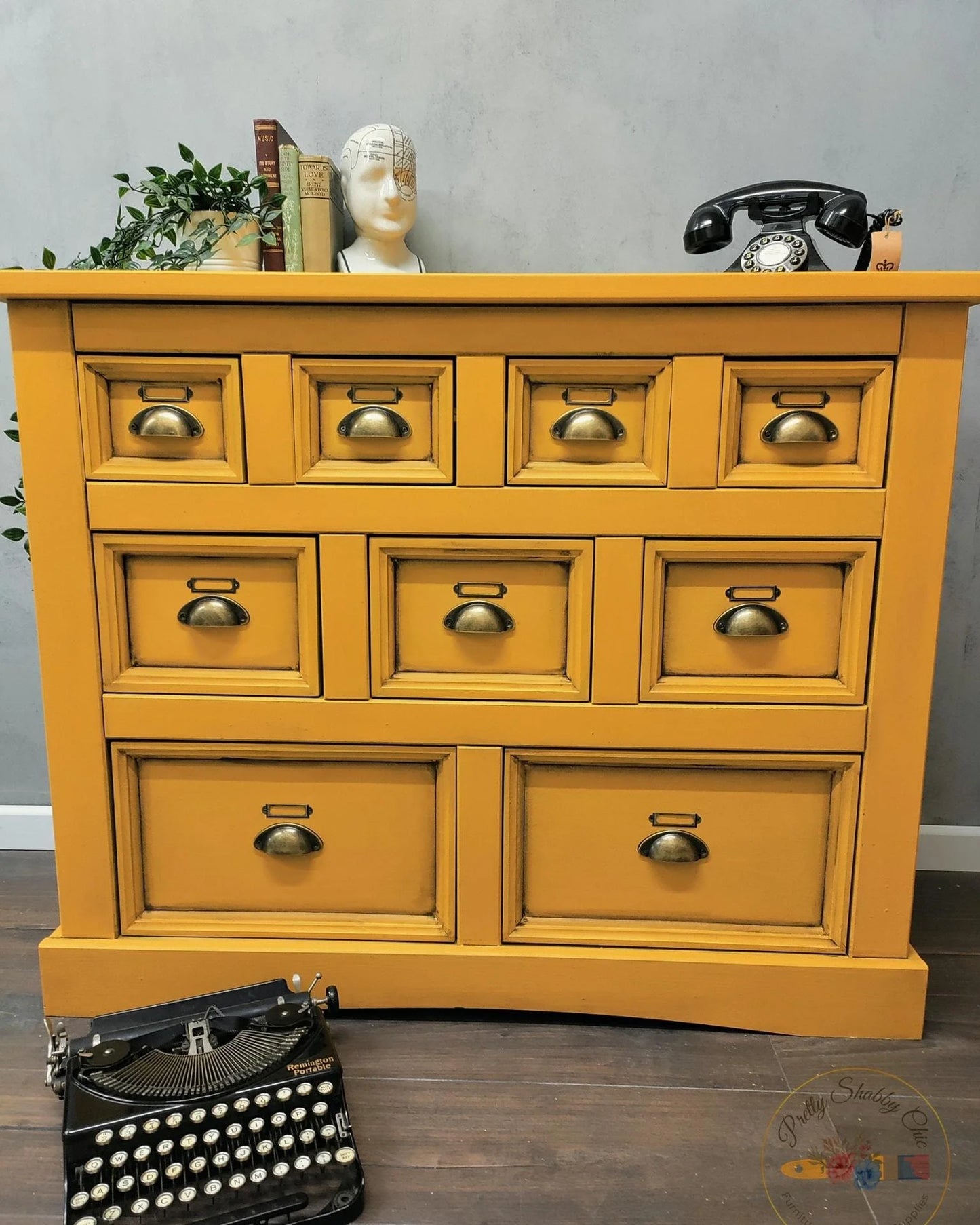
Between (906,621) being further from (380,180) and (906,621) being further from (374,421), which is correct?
(380,180)

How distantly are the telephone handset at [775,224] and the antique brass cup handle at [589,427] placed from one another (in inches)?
12.5

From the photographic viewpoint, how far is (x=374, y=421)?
1206mm

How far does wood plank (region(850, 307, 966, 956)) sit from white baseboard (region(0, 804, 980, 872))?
0.65m

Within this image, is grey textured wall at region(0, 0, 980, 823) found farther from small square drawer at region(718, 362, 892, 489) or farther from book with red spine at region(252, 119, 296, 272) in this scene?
small square drawer at region(718, 362, 892, 489)

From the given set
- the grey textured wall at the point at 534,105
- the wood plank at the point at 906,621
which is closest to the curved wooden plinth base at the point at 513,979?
the wood plank at the point at 906,621

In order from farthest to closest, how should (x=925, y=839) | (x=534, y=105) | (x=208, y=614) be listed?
(x=925, y=839) < (x=534, y=105) < (x=208, y=614)

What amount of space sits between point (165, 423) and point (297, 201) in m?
0.48

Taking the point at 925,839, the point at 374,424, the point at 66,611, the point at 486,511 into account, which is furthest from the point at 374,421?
the point at 925,839

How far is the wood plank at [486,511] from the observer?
120 cm


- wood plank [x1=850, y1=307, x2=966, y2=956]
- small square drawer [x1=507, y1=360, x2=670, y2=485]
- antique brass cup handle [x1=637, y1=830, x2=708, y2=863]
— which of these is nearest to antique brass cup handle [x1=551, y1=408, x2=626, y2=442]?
small square drawer [x1=507, y1=360, x2=670, y2=485]

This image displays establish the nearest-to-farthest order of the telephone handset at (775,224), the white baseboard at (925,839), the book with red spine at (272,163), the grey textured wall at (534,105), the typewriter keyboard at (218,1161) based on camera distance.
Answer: the typewriter keyboard at (218,1161)
the telephone handset at (775,224)
the book with red spine at (272,163)
the grey textured wall at (534,105)
the white baseboard at (925,839)

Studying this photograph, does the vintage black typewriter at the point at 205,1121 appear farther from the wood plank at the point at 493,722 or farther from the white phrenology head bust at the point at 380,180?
the white phrenology head bust at the point at 380,180

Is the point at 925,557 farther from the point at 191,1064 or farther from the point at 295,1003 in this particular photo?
the point at 191,1064

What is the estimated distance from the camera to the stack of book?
1.38m
